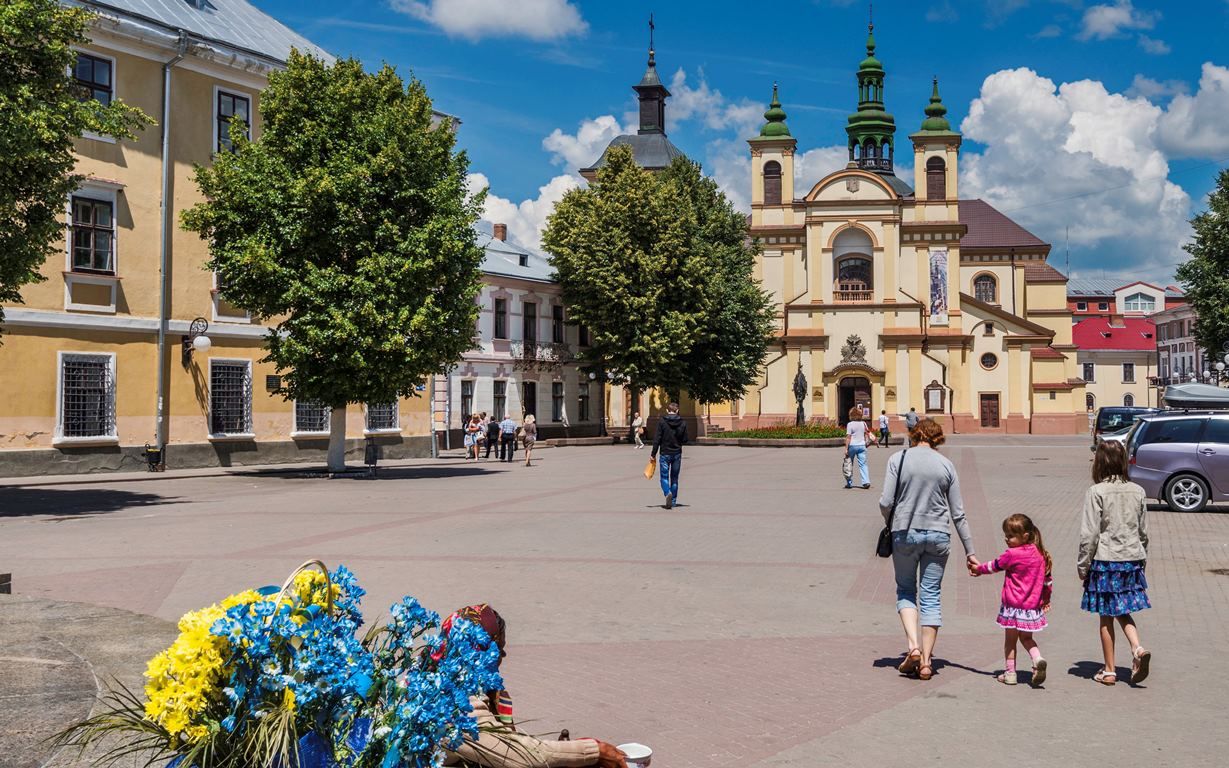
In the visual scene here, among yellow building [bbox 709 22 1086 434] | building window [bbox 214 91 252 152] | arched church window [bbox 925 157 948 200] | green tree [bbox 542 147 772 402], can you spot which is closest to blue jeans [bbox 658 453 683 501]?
building window [bbox 214 91 252 152]

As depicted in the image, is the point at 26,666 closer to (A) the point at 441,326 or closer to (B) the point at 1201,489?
(B) the point at 1201,489

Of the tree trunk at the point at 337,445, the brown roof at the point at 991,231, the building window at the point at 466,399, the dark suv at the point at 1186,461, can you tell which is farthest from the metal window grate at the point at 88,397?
the brown roof at the point at 991,231

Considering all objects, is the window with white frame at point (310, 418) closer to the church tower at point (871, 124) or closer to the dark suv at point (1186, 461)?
the dark suv at point (1186, 461)

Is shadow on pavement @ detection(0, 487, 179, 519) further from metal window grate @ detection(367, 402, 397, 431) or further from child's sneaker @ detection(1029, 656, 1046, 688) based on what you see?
child's sneaker @ detection(1029, 656, 1046, 688)

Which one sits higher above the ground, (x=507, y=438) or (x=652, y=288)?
(x=652, y=288)

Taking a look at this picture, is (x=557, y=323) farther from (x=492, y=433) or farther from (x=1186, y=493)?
(x=1186, y=493)

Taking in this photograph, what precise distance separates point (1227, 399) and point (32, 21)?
3349 centimetres

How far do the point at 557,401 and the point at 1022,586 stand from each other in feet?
153

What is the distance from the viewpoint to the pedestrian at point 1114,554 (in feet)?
24.1

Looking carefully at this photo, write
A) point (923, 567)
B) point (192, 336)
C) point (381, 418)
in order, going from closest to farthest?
1. point (923, 567)
2. point (192, 336)
3. point (381, 418)

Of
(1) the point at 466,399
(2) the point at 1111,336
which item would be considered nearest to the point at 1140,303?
(2) the point at 1111,336

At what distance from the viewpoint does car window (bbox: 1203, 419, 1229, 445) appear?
19161mm

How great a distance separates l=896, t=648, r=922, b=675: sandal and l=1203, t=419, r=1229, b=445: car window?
48.2 feet

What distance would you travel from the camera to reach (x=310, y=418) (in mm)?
34219
